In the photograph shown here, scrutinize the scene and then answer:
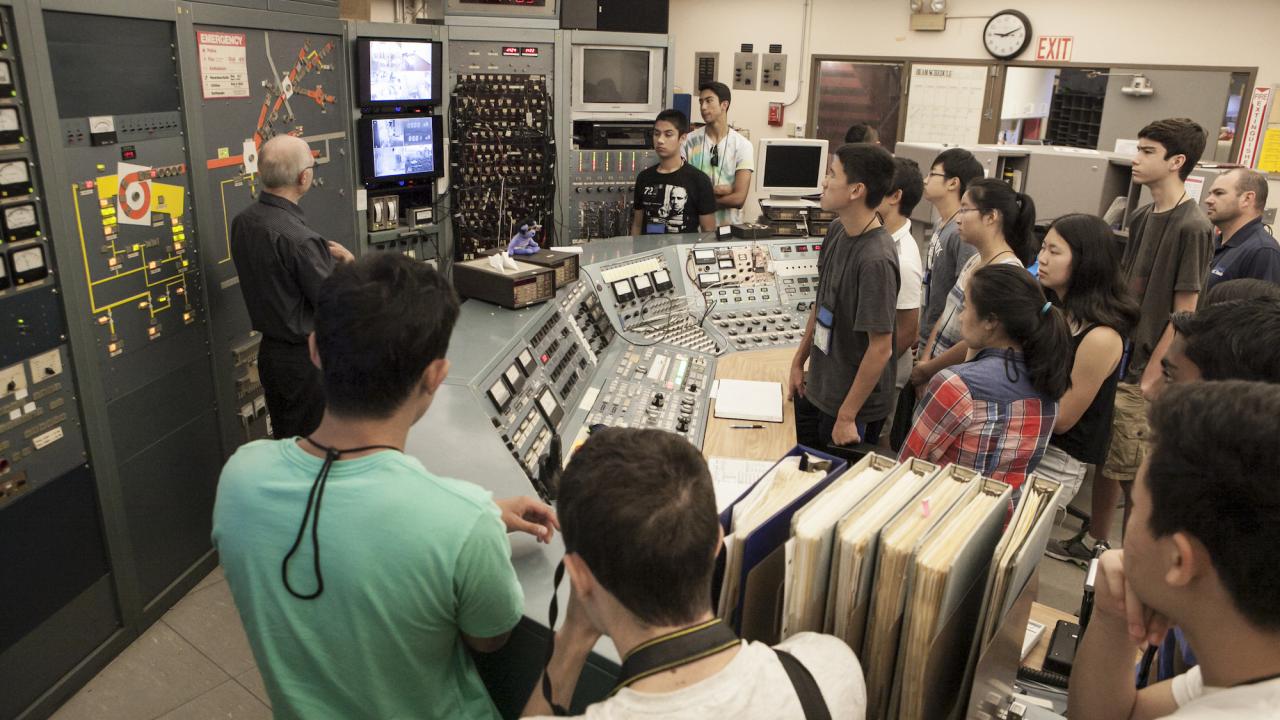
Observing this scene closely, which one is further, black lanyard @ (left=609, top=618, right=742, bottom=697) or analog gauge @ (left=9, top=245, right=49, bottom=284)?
analog gauge @ (left=9, top=245, right=49, bottom=284)

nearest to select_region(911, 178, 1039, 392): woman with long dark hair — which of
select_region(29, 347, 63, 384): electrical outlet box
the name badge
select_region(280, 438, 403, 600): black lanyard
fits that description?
the name badge

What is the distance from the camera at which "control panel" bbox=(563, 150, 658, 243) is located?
5.79m

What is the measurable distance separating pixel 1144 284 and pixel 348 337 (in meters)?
3.95

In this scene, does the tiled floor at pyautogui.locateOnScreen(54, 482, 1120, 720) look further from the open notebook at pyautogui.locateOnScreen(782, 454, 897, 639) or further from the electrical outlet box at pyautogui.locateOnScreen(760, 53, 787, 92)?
the electrical outlet box at pyautogui.locateOnScreen(760, 53, 787, 92)

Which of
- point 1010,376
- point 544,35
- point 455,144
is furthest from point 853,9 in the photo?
point 1010,376

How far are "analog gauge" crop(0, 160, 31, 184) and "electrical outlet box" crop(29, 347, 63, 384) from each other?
0.50 metres

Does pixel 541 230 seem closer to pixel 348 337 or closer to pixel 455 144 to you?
pixel 455 144

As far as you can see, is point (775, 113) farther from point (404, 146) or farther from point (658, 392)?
point (658, 392)

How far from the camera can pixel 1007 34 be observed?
7.30 meters

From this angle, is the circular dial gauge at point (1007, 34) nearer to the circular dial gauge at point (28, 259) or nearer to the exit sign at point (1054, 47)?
the exit sign at point (1054, 47)

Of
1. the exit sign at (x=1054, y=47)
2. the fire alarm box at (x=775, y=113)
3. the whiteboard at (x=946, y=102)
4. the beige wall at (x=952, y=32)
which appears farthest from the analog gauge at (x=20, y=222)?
the exit sign at (x=1054, y=47)

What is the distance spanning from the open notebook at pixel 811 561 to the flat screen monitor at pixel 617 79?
4797 mm

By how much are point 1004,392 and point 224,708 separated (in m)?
2.53

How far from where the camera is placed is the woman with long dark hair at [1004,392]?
2211mm
